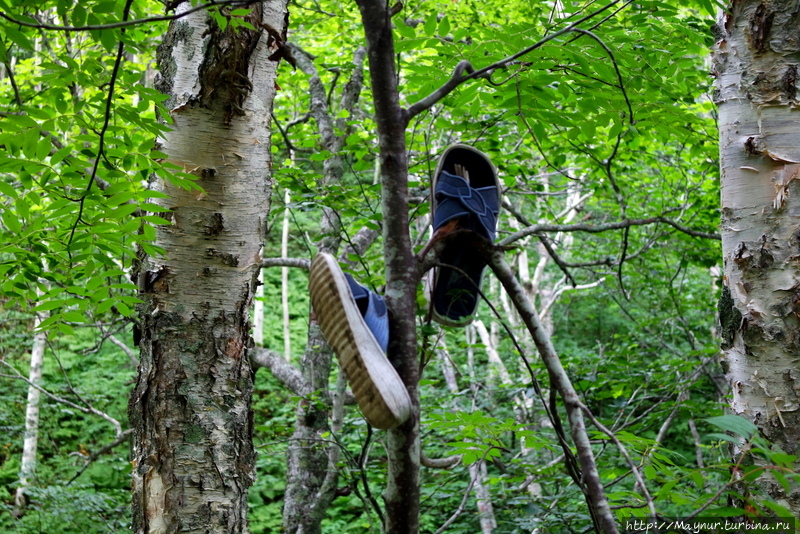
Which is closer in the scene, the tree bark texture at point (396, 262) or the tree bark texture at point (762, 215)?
the tree bark texture at point (396, 262)

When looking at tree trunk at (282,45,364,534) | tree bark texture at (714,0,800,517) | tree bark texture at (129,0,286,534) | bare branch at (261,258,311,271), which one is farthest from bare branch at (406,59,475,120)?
tree trunk at (282,45,364,534)

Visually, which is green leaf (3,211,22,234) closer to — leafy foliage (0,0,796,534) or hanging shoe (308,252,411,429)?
leafy foliage (0,0,796,534)

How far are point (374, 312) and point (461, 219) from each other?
415 mm

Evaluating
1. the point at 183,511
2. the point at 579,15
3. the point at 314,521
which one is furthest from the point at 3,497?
the point at 579,15

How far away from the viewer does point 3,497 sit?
6.10 meters

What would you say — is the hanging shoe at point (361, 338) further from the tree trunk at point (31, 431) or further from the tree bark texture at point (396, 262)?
the tree trunk at point (31, 431)

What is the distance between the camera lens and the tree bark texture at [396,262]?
39.7 inches

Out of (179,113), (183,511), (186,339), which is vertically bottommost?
(183,511)

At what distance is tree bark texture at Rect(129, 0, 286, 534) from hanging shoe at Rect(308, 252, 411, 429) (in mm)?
418

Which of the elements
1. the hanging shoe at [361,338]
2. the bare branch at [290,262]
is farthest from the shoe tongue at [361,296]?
the bare branch at [290,262]

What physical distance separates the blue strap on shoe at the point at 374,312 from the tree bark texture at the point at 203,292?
488 millimetres

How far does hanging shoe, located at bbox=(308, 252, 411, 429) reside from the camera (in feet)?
3.59

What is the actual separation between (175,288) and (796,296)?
163 cm

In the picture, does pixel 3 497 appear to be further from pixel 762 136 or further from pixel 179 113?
pixel 762 136
